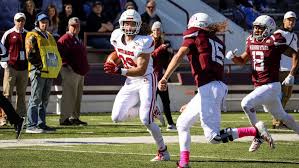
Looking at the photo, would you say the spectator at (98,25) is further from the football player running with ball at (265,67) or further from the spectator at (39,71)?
the football player running with ball at (265,67)

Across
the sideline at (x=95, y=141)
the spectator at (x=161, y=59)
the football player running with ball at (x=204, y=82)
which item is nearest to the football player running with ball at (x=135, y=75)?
the football player running with ball at (x=204, y=82)

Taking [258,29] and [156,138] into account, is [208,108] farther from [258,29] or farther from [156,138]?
[258,29]

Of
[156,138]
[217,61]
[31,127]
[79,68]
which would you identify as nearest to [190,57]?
[217,61]

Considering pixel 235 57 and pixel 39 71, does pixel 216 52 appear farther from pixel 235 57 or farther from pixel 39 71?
pixel 39 71

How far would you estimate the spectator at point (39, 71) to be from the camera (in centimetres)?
1722

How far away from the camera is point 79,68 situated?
19484 mm

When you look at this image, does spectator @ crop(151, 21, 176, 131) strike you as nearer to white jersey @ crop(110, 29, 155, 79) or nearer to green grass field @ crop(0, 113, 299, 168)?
green grass field @ crop(0, 113, 299, 168)

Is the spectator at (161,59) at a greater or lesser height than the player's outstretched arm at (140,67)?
lesser

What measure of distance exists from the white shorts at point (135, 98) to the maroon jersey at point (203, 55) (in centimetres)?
88

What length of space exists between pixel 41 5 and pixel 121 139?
972cm

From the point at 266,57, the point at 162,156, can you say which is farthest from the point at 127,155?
the point at 266,57

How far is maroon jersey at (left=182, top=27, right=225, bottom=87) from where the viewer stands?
12.1m

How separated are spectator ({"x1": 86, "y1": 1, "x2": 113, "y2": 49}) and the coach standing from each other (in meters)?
5.20

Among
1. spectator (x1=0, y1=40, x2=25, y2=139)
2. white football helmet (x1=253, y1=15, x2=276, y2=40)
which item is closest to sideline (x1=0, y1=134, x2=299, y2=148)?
spectator (x1=0, y1=40, x2=25, y2=139)
